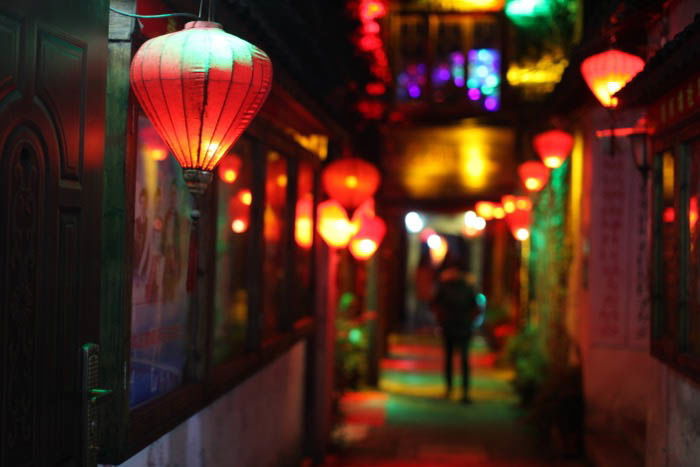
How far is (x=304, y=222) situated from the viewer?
1309 cm

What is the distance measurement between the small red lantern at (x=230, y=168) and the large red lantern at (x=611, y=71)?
3.73 m

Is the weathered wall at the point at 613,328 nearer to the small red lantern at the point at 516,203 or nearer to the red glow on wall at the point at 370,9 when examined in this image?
the red glow on wall at the point at 370,9

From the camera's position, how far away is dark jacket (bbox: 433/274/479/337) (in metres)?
19.1

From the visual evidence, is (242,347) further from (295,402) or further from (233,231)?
(295,402)

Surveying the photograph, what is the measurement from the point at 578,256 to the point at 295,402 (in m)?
5.44

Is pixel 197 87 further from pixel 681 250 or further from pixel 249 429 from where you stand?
pixel 249 429

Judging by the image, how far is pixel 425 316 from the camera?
39844mm

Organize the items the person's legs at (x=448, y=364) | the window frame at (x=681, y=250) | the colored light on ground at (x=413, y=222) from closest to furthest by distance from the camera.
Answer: the window frame at (x=681, y=250)
the person's legs at (x=448, y=364)
the colored light on ground at (x=413, y=222)

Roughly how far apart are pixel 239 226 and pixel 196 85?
4517 millimetres

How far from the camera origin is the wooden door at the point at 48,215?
4203mm

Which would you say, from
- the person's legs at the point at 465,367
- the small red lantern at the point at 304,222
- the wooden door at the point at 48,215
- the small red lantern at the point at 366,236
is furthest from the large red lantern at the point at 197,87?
the person's legs at the point at 465,367

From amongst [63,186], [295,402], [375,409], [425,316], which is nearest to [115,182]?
[63,186]

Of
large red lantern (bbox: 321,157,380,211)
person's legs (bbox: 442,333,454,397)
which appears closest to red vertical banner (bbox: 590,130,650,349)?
large red lantern (bbox: 321,157,380,211)

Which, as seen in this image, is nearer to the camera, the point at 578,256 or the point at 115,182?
the point at 115,182
